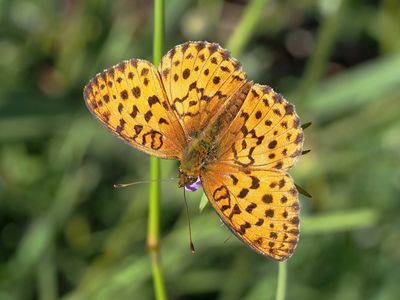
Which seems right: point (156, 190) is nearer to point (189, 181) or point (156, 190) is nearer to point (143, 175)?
point (189, 181)

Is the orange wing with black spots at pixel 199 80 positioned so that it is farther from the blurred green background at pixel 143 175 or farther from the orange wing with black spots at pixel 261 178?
the blurred green background at pixel 143 175

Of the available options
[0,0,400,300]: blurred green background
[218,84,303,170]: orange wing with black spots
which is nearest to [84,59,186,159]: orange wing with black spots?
[218,84,303,170]: orange wing with black spots

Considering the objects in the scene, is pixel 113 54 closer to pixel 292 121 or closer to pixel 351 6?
pixel 351 6

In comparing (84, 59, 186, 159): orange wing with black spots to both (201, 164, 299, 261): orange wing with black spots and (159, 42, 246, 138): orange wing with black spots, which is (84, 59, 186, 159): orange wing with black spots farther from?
(201, 164, 299, 261): orange wing with black spots

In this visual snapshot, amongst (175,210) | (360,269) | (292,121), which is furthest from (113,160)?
(292,121)

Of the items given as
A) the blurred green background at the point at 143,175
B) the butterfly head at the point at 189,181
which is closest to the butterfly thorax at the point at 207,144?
the butterfly head at the point at 189,181

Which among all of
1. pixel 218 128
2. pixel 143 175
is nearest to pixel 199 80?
pixel 218 128
